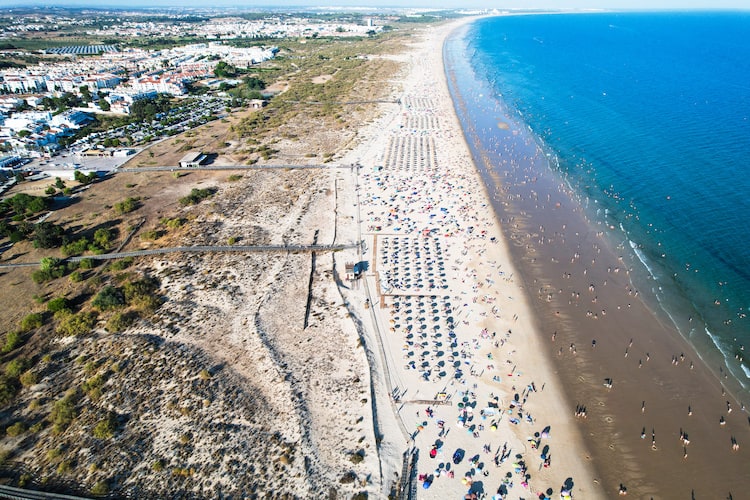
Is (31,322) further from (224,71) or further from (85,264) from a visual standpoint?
(224,71)

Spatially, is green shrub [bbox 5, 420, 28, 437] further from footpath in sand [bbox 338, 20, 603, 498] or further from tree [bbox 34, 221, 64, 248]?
tree [bbox 34, 221, 64, 248]

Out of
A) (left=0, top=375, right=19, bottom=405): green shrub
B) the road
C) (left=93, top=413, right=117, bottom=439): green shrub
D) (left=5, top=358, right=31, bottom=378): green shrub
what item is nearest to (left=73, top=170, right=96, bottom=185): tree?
the road

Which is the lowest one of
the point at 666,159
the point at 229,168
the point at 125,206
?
the point at 125,206

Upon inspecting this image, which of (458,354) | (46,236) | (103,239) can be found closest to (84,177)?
(46,236)

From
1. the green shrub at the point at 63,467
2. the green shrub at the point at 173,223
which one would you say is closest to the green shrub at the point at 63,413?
the green shrub at the point at 63,467

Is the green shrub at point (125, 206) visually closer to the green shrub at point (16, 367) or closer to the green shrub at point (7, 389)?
the green shrub at point (16, 367)

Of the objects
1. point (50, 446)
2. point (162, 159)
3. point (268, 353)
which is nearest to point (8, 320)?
point (50, 446)
